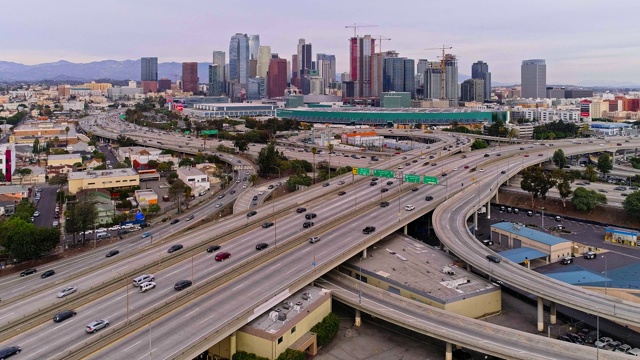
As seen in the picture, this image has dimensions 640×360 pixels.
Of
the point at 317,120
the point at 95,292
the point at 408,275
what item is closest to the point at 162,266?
the point at 95,292

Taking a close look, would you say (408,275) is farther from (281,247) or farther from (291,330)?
(291,330)

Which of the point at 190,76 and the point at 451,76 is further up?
the point at 190,76

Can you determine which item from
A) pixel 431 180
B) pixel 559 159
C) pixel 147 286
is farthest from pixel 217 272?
pixel 559 159

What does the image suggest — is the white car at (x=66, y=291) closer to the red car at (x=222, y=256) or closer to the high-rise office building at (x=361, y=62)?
the red car at (x=222, y=256)

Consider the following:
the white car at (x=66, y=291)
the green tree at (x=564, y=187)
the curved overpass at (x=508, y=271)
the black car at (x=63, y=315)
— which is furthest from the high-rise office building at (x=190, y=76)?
the black car at (x=63, y=315)

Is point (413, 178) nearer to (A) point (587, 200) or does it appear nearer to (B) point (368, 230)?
(B) point (368, 230)
